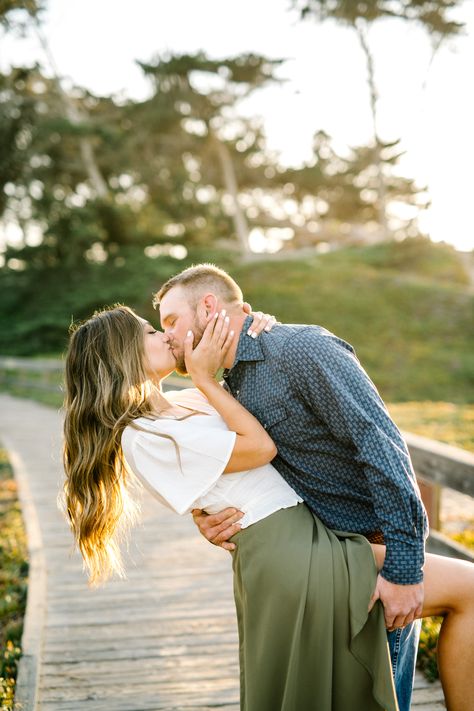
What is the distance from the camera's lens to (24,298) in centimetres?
2730

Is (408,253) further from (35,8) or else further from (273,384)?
(273,384)

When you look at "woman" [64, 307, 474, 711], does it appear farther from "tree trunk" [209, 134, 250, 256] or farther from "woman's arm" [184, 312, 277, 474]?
"tree trunk" [209, 134, 250, 256]

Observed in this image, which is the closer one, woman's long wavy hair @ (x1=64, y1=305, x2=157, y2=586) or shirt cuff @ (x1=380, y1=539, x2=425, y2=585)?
shirt cuff @ (x1=380, y1=539, x2=425, y2=585)

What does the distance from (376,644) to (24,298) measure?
26.8 metres

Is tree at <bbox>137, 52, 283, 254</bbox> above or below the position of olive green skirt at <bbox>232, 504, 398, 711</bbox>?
above

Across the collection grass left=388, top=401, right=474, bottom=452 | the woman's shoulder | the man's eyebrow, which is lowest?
grass left=388, top=401, right=474, bottom=452

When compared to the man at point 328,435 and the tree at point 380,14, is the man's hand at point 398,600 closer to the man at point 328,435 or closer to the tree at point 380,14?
the man at point 328,435

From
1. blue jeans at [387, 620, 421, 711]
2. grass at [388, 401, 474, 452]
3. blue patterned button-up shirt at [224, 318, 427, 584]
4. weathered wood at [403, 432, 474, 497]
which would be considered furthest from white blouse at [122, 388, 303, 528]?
grass at [388, 401, 474, 452]

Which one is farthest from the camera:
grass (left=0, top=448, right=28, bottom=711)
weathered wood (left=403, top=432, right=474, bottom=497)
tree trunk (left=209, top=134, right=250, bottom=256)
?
tree trunk (left=209, top=134, right=250, bottom=256)

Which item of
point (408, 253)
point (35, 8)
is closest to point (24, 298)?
point (35, 8)

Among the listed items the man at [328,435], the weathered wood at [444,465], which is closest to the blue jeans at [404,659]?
the man at [328,435]

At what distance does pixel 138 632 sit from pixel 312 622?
2.15 m

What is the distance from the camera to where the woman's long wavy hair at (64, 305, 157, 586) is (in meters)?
2.45

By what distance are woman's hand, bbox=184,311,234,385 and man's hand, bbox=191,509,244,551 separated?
1.56ft
